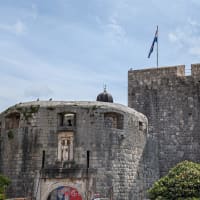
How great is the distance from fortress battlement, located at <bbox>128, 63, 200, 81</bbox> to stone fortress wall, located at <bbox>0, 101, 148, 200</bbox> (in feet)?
22.5

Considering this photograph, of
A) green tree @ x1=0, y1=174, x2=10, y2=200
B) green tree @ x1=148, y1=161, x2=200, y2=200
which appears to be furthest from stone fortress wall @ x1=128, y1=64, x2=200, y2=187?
green tree @ x1=0, y1=174, x2=10, y2=200

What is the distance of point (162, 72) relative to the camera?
29.5 m

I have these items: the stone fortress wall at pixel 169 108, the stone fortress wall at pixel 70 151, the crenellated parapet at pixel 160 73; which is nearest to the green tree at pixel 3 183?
the stone fortress wall at pixel 70 151

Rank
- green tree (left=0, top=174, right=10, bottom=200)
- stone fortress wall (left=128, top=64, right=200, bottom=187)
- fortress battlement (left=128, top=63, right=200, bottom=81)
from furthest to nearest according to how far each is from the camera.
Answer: fortress battlement (left=128, top=63, right=200, bottom=81), stone fortress wall (left=128, top=64, right=200, bottom=187), green tree (left=0, top=174, right=10, bottom=200)

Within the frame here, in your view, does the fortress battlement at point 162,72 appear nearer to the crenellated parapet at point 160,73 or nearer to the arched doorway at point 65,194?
the crenellated parapet at point 160,73

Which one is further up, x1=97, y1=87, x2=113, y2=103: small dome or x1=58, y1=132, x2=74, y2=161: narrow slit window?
x1=97, y1=87, x2=113, y2=103: small dome

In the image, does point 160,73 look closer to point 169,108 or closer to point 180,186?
point 169,108

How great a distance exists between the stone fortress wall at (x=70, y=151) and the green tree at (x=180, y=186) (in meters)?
2.94

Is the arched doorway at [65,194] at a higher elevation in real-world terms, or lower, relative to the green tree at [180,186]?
lower

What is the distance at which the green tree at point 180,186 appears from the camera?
Result: 1938 cm

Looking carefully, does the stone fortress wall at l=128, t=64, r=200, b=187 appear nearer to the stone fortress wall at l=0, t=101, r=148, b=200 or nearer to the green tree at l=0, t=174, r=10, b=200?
the stone fortress wall at l=0, t=101, r=148, b=200

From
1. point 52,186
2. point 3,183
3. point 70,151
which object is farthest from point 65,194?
point 3,183

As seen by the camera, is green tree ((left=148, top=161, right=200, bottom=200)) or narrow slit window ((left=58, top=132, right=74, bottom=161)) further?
narrow slit window ((left=58, top=132, right=74, bottom=161))

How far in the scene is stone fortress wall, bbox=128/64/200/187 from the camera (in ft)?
90.9
